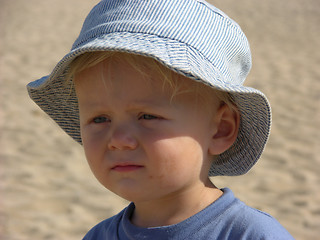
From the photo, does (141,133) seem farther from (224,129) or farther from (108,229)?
(108,229)

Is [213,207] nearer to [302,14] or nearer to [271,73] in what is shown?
[271,73]

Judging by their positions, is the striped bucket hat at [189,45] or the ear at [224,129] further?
the ear at [224,129]

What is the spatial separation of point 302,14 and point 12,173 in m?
12.4

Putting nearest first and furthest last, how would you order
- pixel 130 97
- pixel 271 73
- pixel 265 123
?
pixel 130 97 < pixel 265 123 < pixel 271 73

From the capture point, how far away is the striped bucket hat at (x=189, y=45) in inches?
50.5

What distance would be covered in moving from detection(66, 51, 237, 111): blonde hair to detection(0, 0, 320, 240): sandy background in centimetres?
205

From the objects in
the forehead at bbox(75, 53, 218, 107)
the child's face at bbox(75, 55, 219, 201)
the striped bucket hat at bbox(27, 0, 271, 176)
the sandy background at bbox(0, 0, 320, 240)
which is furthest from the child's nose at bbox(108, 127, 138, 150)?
the sandy background at bbox(0, 0, 320, 240)

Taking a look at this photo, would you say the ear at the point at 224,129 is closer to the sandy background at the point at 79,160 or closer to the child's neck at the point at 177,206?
the child's neck at the point at 177,206

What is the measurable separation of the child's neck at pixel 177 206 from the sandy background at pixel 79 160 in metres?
1.90

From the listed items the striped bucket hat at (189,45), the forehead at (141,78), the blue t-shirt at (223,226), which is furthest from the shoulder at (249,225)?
the forehead at (141,78)

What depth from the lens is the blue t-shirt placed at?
1312 millimetres

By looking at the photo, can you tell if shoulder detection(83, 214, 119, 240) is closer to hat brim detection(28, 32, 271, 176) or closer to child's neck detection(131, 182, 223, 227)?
child's neck detection(131, 182, 223, 227)

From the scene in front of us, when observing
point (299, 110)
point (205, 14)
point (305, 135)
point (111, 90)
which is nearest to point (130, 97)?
point (111, 90)

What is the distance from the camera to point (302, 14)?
14.5m
